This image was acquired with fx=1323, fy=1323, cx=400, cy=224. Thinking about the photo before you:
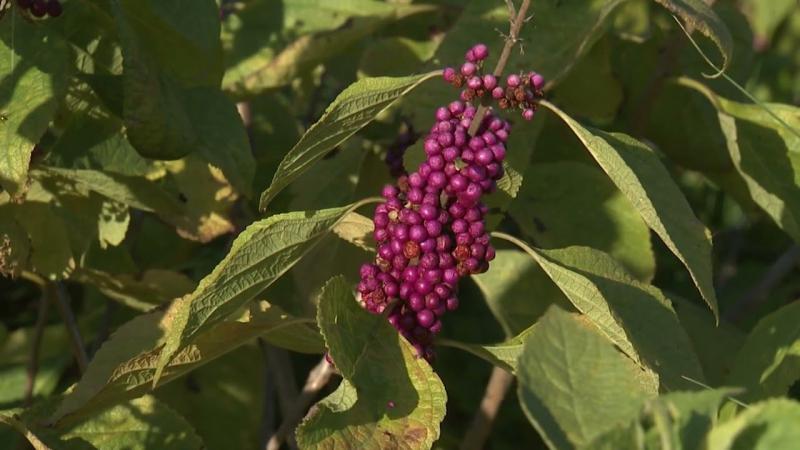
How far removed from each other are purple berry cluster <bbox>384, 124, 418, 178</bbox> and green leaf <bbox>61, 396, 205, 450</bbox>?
0.38 m

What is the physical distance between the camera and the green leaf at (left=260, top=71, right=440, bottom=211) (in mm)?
1152

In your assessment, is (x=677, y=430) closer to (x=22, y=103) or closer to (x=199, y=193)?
(x=22, y=103)

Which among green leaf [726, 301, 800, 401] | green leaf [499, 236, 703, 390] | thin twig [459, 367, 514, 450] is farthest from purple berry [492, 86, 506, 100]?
thin twig [459, 367, 514, 450]

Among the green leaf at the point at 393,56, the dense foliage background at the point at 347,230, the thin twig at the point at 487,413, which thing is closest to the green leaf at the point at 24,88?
the dense foliage background at the point at 347,230

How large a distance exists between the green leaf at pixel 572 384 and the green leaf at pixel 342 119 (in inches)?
14.1

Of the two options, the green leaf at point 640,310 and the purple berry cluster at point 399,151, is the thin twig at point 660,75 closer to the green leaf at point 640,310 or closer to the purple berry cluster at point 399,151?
the purple berry cluster at point 399,151

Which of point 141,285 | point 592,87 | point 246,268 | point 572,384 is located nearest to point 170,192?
point 141,285

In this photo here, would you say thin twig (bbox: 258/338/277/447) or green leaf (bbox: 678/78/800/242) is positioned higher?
green leaf (bbox: 678/78/800/242)

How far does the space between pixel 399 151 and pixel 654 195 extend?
41 centimetres

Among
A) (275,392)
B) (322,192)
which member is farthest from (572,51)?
(275,392)

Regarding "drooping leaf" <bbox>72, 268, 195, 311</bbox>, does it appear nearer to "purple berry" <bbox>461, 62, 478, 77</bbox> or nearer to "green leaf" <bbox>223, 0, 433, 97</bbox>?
"green leaf" <bbox>223, 0, 433, 97</bbox>

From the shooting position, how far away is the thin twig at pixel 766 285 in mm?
2004

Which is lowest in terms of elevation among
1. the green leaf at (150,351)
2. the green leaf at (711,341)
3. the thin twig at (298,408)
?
the thin twig at (298,408)

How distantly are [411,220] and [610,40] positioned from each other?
887 mm
